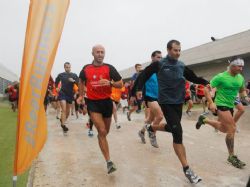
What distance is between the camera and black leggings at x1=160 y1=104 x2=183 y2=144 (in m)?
5.60

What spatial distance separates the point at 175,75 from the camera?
5.83 m

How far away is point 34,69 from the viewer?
4.19 meters

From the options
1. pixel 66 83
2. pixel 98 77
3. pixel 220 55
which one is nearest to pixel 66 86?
pixel 66 83

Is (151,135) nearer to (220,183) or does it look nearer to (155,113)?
(155,113)

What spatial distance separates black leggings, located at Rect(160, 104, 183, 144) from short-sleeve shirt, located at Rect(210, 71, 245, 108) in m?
1.19

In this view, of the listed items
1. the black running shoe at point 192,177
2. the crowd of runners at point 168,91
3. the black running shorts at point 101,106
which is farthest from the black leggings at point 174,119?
the black running shorts at point 101,106

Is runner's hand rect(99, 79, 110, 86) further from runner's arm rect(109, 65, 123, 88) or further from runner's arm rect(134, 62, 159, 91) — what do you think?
runner's arm rect(134, 62, 159, 91)

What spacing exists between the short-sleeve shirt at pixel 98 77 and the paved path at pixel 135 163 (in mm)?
1320

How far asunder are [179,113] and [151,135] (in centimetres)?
204

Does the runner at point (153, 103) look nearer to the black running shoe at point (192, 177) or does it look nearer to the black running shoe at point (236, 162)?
the black running shoe at point (236, 162)

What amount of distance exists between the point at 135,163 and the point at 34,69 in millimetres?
3138

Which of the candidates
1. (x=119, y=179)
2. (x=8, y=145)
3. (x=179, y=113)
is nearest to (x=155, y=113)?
(x=179, y=113)

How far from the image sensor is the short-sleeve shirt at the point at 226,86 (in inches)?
263

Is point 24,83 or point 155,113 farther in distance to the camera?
point 155,113
